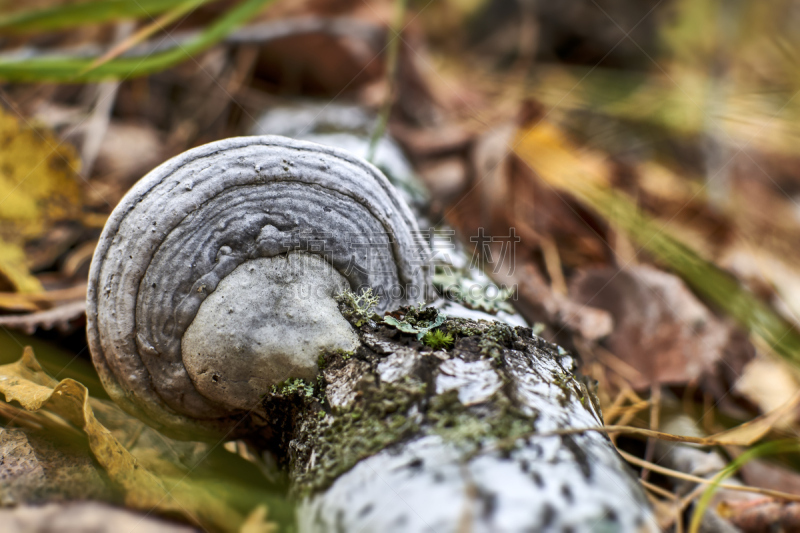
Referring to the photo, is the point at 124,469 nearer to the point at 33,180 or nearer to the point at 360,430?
the point at 360,430

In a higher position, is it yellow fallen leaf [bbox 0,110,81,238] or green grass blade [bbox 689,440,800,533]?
yellow fallen leaf [bbox 0,110,81,238]

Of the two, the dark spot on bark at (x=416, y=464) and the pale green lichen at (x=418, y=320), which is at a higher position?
the pale green lichen at (x=418, y=320)

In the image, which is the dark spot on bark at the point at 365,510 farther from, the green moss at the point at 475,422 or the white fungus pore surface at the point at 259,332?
the white fungus pore surface at the point at 259,332

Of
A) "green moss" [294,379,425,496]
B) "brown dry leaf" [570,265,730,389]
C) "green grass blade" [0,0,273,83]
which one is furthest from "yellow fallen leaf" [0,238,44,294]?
"brown dry leaf" [570,265,730,389]

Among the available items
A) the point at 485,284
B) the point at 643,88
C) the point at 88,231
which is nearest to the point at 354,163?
the point at 485,284

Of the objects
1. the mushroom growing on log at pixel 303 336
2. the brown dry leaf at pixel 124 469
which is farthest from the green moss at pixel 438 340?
the brown dry leaf at pixel 124 469

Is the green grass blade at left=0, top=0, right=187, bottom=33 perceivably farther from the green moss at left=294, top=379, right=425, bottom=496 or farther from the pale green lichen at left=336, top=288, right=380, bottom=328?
→ the green moss at left=294, top=379, right=425, bottom=496

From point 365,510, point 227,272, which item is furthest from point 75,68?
point 365,510
